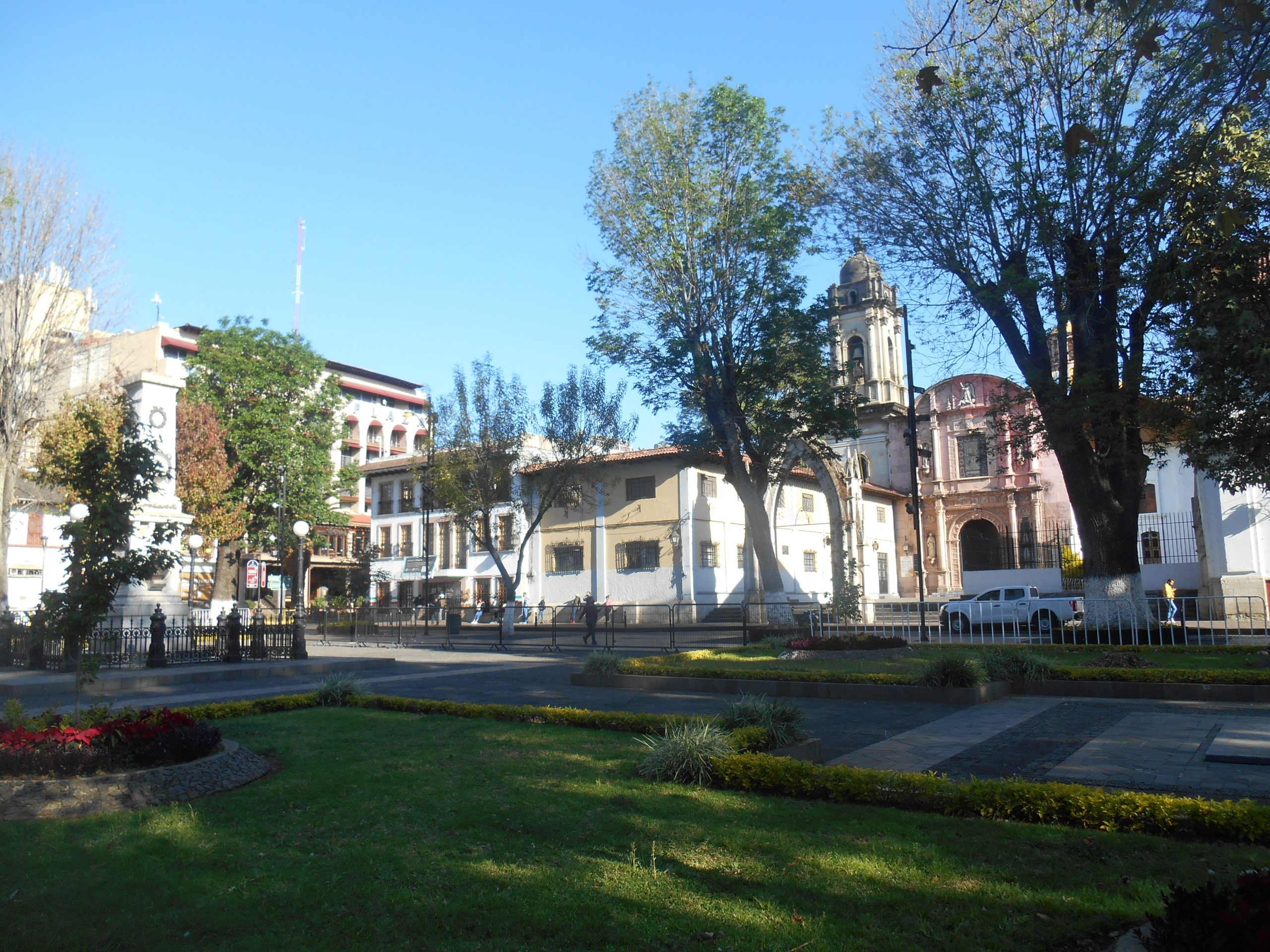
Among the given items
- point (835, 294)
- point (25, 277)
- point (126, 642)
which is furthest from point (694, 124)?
point (835, 294)

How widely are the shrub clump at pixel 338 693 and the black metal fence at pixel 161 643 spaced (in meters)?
5.10

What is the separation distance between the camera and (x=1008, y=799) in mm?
5660

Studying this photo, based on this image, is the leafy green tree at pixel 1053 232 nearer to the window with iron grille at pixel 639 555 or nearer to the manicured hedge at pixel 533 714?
the manicured hedge at pixel 533 714

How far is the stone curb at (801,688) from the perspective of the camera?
11.7m

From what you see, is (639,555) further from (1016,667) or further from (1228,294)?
(1228,294)

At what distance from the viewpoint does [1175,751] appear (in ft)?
25.4

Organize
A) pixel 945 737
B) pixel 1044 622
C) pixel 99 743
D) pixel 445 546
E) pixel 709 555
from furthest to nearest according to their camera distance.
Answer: pixel 445 546 < pixel 709 555 < pixel 1044 622 < pixel 945 737 < pixel 99 743

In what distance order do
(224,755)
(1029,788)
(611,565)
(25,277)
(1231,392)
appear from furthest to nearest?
(611,565) → (25,277) → (1231,392) → (224,755) → (1029,788)

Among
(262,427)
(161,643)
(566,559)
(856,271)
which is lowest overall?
(161,643)

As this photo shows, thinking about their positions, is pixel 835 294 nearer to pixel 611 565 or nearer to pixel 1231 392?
pixel 611 565

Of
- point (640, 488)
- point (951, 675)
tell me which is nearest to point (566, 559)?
point (640, 488)

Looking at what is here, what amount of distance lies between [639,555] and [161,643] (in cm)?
2367

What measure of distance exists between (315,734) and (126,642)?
10573 millimetres

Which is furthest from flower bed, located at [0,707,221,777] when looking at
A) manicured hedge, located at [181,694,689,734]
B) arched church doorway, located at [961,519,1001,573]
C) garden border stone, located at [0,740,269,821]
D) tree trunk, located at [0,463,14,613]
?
arched church doorway, located at [961,519,1001,573]
